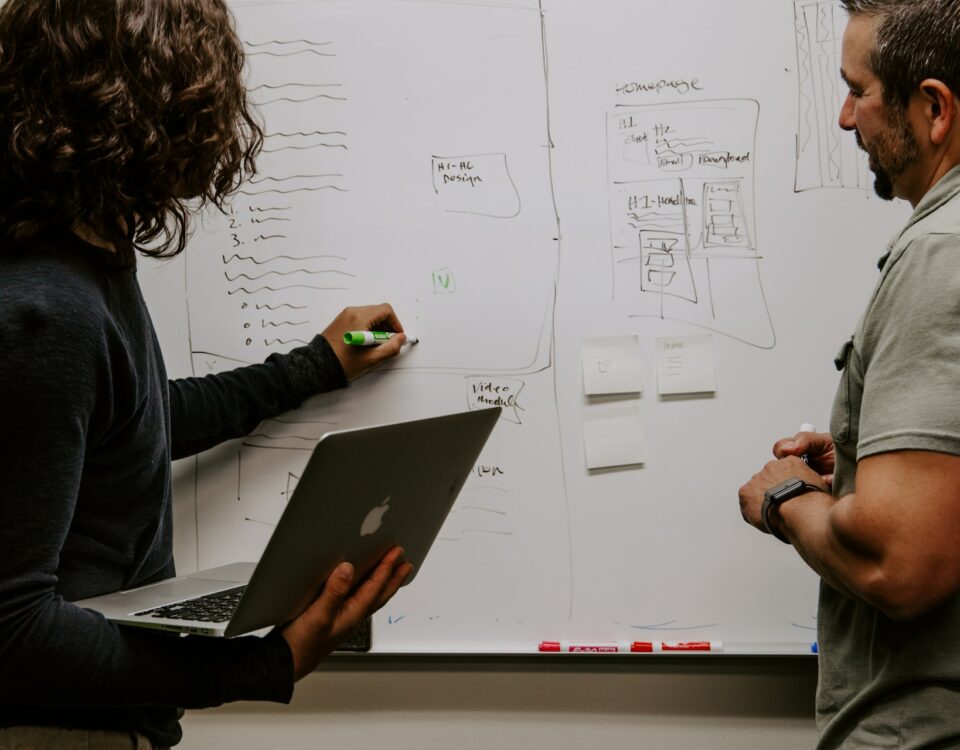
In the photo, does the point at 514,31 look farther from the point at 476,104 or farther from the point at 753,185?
the point at 753,185

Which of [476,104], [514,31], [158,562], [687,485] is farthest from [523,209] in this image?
[158,562]

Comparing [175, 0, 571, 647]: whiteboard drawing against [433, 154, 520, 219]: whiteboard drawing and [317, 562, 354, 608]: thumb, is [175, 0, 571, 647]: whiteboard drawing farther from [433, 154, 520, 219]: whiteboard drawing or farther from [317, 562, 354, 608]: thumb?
[317, 562, 354, 608]: thumb

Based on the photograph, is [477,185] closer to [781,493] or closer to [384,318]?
[384,318]

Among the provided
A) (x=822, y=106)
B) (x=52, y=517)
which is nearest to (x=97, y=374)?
(x=52, y=517)

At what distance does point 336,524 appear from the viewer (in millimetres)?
874

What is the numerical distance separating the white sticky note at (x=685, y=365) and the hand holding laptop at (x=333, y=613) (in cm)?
65

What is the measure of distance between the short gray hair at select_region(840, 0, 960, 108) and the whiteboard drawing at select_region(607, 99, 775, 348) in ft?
1.52

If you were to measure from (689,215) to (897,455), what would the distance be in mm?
732

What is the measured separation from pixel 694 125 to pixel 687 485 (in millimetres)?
592

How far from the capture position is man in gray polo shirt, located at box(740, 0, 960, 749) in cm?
82

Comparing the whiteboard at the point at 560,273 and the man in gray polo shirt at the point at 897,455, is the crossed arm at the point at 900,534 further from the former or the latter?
the whiteboard at the point at 560,273

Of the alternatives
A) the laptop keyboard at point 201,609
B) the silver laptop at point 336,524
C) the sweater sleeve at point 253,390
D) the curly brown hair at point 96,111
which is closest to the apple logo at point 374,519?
the silver laptop at point 336,524

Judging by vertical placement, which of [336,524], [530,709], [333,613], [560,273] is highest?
[560,273]

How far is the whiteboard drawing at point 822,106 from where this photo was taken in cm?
144
